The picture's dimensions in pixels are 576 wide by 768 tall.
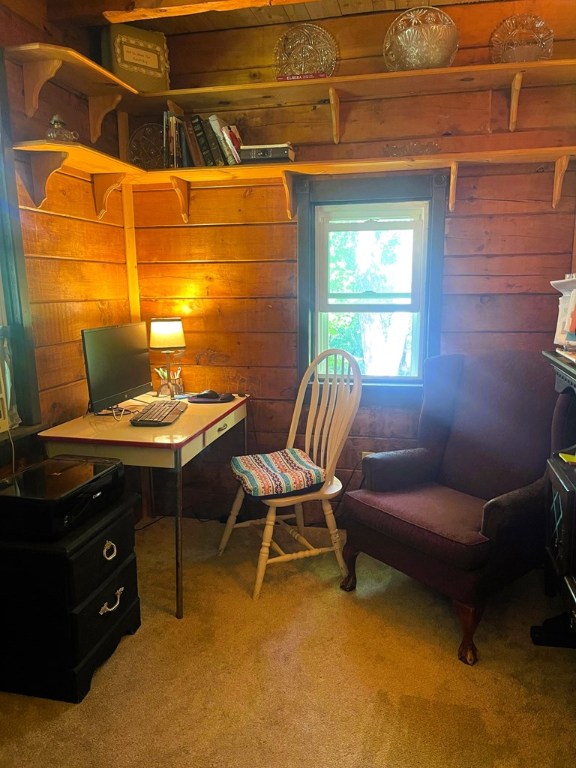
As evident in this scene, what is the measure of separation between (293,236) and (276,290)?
287 mm

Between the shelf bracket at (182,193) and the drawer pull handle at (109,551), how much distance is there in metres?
1.70

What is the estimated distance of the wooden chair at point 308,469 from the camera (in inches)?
88.9

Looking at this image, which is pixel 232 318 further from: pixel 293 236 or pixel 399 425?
pixel 399 425

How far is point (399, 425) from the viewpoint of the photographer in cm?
279

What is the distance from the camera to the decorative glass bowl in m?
2.20

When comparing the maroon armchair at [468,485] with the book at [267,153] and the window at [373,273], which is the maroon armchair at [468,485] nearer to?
the window at [373,273]

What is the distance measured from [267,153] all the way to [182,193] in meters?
0.52

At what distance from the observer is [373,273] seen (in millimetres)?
2768

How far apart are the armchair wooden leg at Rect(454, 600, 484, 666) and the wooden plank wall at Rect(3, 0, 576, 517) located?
1045 millimetres

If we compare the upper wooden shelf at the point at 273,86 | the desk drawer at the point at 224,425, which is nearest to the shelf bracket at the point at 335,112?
the upper wooden shelf at the point at 273,86

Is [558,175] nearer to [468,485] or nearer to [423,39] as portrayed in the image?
[423,39]

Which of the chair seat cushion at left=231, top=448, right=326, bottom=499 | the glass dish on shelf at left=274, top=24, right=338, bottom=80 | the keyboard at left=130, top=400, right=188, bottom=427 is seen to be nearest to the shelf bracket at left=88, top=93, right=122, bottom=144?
the glass dish on shelf at left=274, top=24, right=338, bottom=80

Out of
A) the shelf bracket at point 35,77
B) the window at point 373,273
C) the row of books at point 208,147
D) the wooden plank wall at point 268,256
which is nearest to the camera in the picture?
the shelf bracket at point 35,77

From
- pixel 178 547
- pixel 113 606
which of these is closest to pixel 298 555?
pixel 178 547
